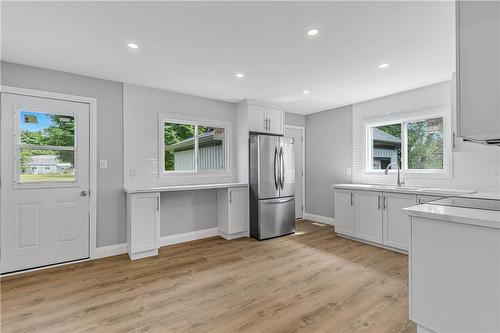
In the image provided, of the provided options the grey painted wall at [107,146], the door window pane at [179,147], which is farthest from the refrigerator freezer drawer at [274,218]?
the grey painted wall at [107,146]

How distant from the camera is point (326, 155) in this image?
5281 mm

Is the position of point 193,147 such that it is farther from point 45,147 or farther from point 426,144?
point 426,144

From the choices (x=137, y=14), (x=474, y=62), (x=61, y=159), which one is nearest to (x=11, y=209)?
(x=61, y=159)

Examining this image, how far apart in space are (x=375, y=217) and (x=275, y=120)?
2.45 meters

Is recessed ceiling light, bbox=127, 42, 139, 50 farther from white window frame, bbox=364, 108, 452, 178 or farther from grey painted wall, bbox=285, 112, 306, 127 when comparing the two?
white window frame, bbox=364, 108, 452, 178

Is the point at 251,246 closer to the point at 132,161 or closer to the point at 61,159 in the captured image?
the point at 132,161

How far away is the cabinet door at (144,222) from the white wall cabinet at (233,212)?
3.82 feet

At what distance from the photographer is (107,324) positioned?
6.32ft

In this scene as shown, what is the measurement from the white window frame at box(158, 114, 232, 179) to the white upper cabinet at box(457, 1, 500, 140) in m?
3.61

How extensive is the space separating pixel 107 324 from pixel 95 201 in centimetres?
188

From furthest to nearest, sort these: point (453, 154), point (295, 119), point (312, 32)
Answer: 1. point (295, 119)
2. point (453, 154)
3. point (312, 32)

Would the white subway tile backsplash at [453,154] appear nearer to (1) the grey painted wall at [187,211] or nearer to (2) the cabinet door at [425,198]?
(2) the cabinet door at [425,198]

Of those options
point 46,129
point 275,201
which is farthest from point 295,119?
point 46,129

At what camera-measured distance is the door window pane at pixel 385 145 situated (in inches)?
168
